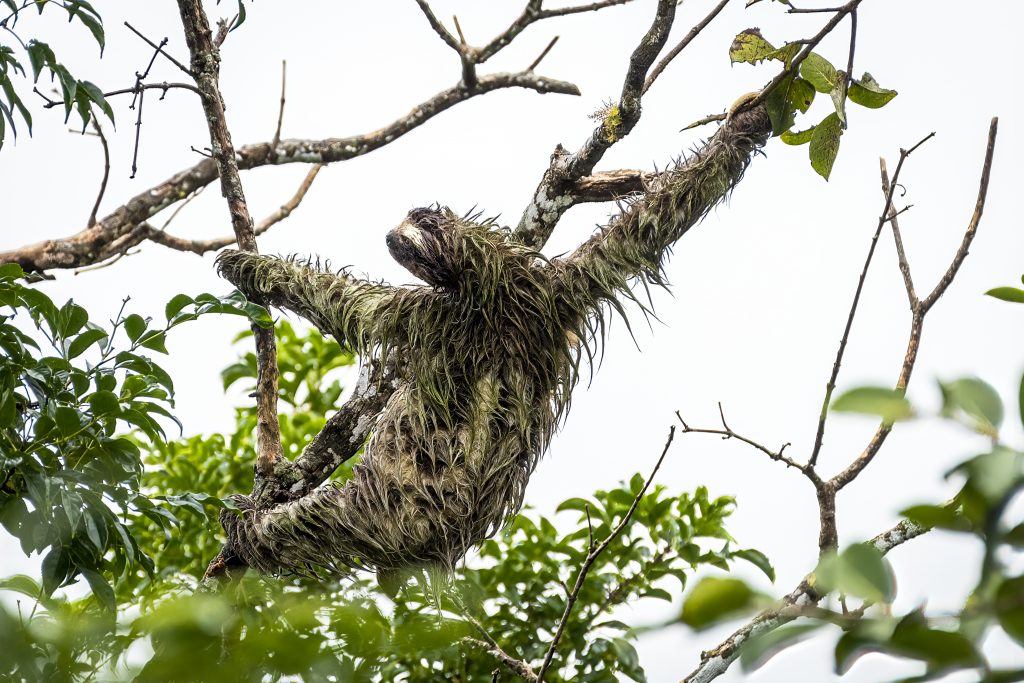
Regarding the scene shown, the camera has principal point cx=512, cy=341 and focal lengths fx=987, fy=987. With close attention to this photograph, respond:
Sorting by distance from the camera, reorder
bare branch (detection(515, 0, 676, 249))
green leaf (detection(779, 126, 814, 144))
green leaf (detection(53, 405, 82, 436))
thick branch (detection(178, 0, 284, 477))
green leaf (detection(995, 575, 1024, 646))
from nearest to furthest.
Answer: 1. green leaf (detection(995, 575, 1024, 646))
2. green leaf (detection(53, 405, 82, 436))
3. green leaf (detection(779, 126, 814, 144))
4. bare branch (detection(515, 0, 676, 249))
5. thick branch (detection(178, 0, 284, 477))

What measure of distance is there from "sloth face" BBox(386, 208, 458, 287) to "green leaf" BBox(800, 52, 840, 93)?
1.37 meters

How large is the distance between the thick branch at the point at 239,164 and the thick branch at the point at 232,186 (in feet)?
1.93

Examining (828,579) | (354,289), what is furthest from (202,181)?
(828,579)

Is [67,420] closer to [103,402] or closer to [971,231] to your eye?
[103,402]

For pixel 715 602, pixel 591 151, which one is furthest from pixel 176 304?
pixel 715 602

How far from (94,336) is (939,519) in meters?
2.58

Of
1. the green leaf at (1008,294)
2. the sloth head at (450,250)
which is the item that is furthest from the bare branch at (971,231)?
the sloth head at (450,250)

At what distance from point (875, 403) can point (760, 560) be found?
3515 millimetres

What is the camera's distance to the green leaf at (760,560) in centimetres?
397

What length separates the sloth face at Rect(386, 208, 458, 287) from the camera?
3.42m

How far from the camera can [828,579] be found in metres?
0.62

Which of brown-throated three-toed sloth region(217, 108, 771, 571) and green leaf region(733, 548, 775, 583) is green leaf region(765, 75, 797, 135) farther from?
green leaf region(733, 548, 775, 583)

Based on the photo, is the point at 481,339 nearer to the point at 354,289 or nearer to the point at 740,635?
the point at 354,289

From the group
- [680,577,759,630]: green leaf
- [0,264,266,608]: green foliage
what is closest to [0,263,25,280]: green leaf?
[0,264,266,608]: green foliage
